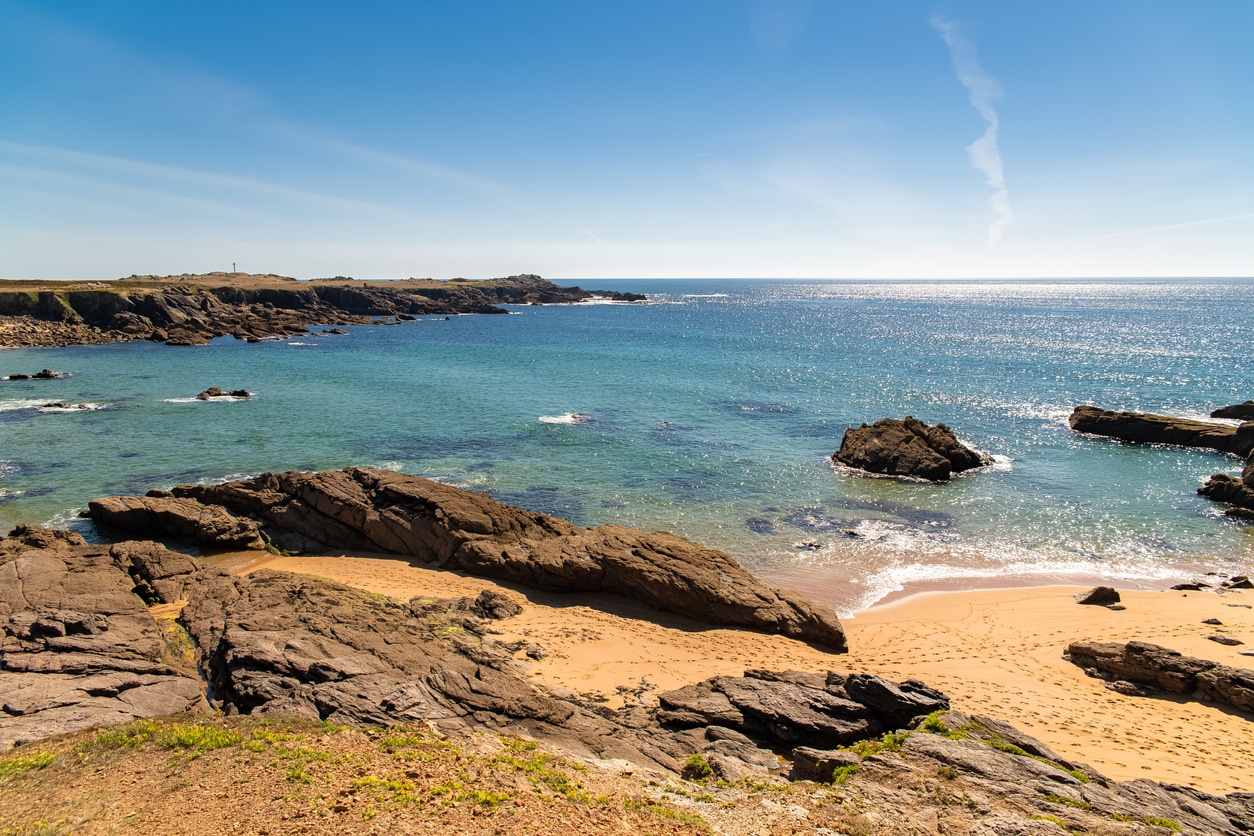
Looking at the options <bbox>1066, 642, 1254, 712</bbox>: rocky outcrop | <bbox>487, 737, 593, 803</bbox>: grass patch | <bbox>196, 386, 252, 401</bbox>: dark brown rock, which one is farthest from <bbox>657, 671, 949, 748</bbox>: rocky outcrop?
<bbox>196, 386, 252, 401</bbox>: dark brown rock

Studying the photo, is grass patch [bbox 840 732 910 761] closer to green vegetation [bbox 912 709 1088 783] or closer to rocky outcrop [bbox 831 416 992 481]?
green vegetation [bbox 912 709 1088 783]

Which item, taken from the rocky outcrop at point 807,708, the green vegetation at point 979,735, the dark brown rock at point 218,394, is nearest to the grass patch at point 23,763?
the rocky outcrop at point 807,708

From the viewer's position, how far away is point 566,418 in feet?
179

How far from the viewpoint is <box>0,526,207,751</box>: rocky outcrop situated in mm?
12836

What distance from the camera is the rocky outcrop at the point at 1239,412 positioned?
177 feet

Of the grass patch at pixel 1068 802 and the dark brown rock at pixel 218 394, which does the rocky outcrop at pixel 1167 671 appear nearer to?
the grass patch at pixel 1068 802

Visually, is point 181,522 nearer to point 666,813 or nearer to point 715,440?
point 666,813

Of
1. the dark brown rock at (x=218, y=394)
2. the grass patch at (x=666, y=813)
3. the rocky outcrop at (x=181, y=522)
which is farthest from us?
the dark brown rock at (x=218, y=394)

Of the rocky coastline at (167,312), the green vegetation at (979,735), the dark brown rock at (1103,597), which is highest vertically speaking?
the rocky coastline at (167,312)

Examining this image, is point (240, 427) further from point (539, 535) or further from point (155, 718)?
point (155, 718)

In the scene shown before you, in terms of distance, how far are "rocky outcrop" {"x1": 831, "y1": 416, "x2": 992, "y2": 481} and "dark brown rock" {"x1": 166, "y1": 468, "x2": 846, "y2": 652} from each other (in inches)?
842

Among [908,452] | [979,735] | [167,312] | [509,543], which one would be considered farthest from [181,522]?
[167,312]

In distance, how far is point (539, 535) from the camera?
1094 inches

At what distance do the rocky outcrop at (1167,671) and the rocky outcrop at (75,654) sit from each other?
25.0 m
